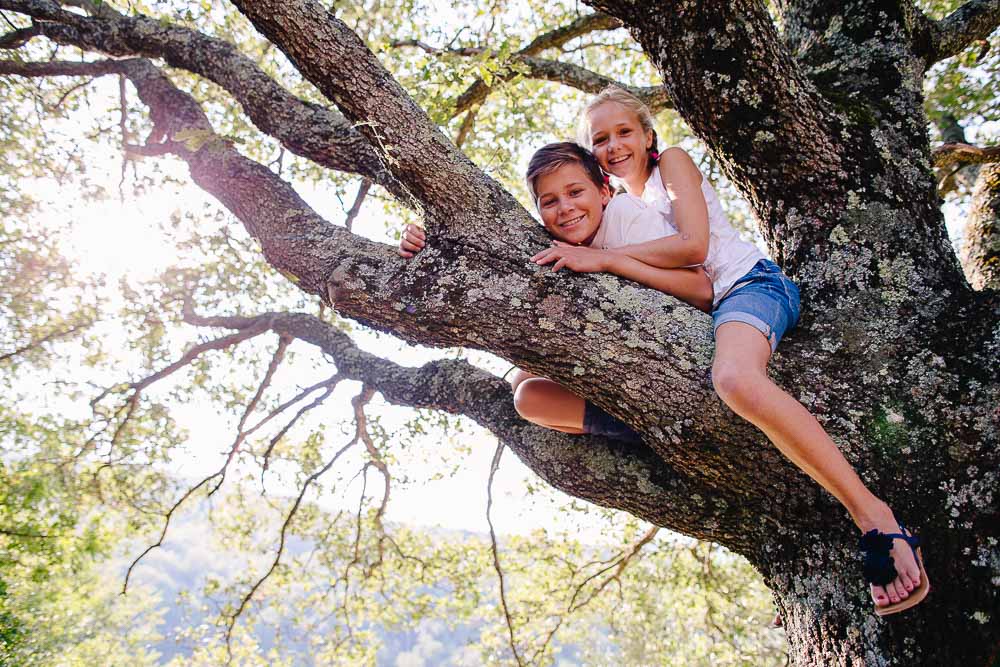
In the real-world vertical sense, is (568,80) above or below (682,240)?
above

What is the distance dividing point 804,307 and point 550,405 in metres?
1.16

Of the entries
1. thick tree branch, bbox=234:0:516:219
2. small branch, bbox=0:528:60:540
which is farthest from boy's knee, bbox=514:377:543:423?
small branch, bbox=0:528:60:540

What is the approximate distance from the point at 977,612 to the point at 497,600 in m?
6.22

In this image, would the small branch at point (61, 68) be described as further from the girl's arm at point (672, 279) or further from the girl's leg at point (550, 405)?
the girl's arm at point (672, 279)

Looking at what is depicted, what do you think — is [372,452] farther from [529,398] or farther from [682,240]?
[682,240]

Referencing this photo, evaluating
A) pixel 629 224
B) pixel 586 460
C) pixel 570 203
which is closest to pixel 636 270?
pixel 629 224

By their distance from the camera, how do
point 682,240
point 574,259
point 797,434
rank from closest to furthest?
point 797,434 < point 574,259 < point 682,240

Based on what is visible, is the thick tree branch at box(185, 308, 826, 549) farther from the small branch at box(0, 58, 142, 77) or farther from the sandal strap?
the small branch at box(0, 58, 142, 77)

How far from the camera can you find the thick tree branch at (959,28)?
127 inches

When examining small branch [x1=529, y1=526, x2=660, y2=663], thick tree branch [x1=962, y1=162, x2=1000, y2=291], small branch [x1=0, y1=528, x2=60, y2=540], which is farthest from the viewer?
small branch [x1=529, y1=526, x2=660, y2=663]

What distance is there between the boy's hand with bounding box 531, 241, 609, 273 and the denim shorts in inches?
20.2

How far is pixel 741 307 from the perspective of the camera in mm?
2264

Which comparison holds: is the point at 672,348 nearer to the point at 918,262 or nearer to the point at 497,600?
the point at 918,262

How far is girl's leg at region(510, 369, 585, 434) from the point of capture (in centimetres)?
271
